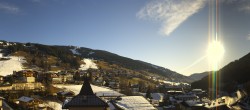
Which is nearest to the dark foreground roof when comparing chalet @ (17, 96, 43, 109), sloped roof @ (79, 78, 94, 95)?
sloped roof @ (79, 78, 94, 95)

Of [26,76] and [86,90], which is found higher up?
[26,76]

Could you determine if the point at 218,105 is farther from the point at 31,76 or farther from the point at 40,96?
the point at 31,76

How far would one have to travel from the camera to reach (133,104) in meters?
64.9

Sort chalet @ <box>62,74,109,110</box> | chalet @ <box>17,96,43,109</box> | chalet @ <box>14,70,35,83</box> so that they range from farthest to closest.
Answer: chalet @ <box>14,70,35,83</box>
chalet @ <box>17,96,43,109</box>
chalet @ <box>62,74,109,110</box>

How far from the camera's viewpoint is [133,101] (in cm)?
6644

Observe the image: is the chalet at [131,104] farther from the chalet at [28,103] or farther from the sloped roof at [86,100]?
the sloped roof at [86,100]

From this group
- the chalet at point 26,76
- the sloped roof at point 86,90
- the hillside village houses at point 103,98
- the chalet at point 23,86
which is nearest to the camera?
the sloped roof at point 86,90

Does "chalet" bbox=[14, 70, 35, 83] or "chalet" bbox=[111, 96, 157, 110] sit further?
"chalet" bbox=[14, 70, 35, 83]

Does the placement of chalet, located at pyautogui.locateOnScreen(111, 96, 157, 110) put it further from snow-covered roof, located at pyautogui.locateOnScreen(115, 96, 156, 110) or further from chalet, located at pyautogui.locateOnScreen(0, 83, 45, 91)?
chalet, located at pyautogui.locateOnScreen(0, 83, 45, 91)

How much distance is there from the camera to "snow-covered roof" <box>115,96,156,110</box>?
209 ft

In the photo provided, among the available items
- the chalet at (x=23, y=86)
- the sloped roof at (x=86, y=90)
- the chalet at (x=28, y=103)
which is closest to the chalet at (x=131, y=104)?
the chalet at (x=28, y=103)

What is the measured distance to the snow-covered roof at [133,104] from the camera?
63.6 metres

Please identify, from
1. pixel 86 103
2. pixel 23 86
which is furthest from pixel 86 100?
pixel 23 86

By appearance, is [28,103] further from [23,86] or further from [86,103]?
[86,103]
